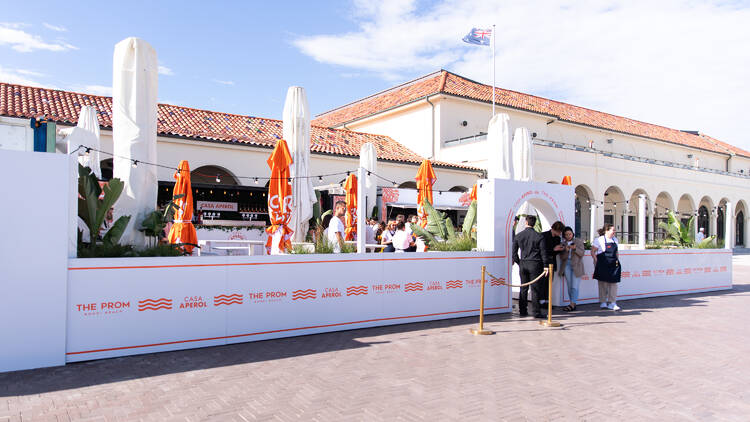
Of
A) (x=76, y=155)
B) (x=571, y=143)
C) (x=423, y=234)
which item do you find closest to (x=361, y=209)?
(x=423, y=234)

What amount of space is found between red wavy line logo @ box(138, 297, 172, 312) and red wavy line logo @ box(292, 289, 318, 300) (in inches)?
72.9

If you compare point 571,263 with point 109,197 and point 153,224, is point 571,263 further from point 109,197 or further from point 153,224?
point 109,197

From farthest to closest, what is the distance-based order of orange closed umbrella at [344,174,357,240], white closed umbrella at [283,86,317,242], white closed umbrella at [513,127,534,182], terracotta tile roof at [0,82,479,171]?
terracotta tile roof at [0,82,479,171] < white closed umbrella at [513,127,534,182] < orange closed umbrella at [344,174,357,240] < white closed umbrella at [283,86,317,242]

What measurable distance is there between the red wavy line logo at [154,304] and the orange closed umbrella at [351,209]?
7.66 meters

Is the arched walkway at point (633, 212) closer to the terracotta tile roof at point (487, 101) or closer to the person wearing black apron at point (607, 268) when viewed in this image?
the terracotta tile roof at point (487, 101)

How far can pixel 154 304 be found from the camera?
683cm

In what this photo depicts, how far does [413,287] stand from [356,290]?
1201 millimetres

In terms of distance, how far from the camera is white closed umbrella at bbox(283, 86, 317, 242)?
11195mm

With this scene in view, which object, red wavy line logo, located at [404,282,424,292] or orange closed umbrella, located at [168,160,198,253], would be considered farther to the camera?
orange closed umbrella, located at [168,160,198,253]

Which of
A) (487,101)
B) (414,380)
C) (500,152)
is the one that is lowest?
(414,380)

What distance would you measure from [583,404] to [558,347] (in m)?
2.48

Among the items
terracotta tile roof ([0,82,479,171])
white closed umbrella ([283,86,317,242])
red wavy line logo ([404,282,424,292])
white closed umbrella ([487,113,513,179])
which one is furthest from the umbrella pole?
terracotta tile roof ([0,82,479,171])

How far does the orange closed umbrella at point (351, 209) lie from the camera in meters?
14.4

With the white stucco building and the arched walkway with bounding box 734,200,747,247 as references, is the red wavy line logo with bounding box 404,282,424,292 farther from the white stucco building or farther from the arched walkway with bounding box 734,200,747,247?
the arched walkway with bounding box 734,200,747,247
